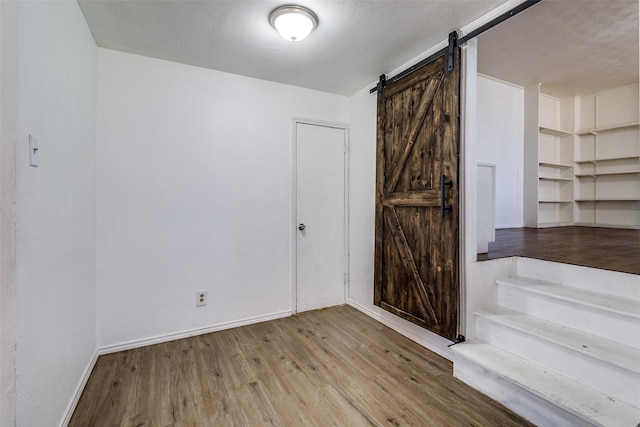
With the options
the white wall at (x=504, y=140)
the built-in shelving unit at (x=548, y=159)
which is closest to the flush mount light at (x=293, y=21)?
the white wall at (x=504, y=140)

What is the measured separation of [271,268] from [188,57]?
213 cm

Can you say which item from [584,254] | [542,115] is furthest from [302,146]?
[542,115]

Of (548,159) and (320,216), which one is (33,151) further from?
(548,159)

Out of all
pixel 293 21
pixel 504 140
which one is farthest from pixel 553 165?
pixel 293 21

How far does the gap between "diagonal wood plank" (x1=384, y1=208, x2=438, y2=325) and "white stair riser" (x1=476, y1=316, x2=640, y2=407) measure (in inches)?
14.5

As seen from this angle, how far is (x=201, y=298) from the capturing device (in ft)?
8.75

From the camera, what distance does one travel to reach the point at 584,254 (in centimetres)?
245

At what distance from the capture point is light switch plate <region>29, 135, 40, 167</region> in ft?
4.04

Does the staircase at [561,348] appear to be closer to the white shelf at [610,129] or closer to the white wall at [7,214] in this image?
the white wall at [7,214]

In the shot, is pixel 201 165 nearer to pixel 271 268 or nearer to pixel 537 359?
pixel 271 268

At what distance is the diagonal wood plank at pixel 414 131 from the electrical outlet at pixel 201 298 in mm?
2044

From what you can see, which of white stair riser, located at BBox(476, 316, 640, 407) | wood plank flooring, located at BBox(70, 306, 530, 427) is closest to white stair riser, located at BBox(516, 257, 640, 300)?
white stair riser, located at BBox(476, 316, 640, 407)

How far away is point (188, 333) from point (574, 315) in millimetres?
2996

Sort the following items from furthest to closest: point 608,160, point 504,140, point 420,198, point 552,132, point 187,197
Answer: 1. point 552,132
2. point 608,160
3. point 504,140
4. point 187,197
5. point 420,198
